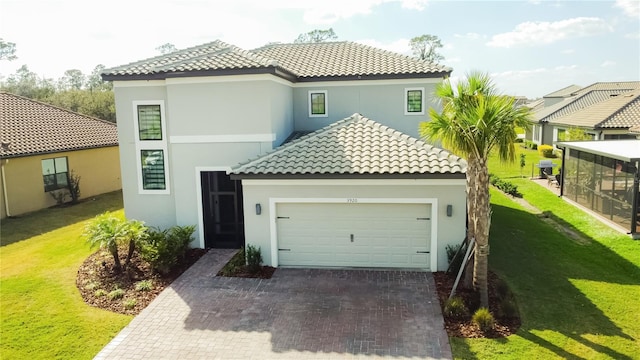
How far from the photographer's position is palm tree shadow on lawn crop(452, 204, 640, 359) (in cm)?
959

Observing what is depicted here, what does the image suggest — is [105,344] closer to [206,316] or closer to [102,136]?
[206,316]

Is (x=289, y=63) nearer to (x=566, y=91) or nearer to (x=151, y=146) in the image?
(x=151, y=146)

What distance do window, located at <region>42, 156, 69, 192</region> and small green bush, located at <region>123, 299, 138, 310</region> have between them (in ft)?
46.7

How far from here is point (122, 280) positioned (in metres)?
12.7

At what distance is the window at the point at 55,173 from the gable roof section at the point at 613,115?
33276 millimetres

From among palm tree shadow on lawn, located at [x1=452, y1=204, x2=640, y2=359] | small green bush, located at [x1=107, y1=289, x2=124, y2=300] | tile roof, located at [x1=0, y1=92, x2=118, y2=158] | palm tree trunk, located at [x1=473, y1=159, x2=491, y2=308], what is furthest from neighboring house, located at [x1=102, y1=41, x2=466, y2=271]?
tile roof, located at [x1=0, y1=92, x2=118, y2=158]

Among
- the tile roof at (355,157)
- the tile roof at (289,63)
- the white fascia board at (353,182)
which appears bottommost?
the white fascia board at (353,182)

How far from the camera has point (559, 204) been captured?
21531 mm

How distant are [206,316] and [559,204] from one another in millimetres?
17873

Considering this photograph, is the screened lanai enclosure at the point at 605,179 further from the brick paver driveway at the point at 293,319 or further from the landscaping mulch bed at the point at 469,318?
the brick paver driveway at the point at 293,319

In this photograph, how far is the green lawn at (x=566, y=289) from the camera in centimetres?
893

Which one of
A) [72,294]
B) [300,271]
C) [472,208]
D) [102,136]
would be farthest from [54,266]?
[102,136]

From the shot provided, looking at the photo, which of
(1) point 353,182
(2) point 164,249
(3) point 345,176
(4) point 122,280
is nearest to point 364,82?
(1) point 353,182

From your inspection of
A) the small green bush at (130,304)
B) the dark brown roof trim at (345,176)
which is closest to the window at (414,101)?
the dark brown roof trim at (345,176)
